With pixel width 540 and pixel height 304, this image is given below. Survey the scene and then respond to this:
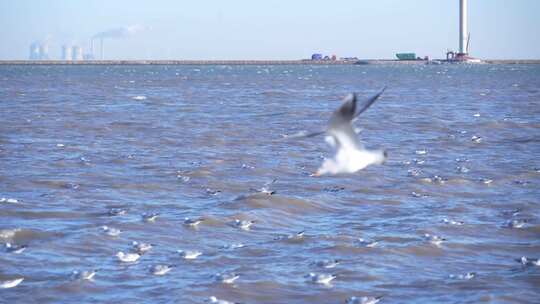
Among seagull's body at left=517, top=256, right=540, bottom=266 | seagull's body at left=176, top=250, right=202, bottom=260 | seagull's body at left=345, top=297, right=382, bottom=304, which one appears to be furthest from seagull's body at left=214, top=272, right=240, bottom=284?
seagull's body at left=517, top=256, right=540, bottom=266

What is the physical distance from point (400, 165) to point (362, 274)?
380 inches

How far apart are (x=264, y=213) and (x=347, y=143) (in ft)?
30.8

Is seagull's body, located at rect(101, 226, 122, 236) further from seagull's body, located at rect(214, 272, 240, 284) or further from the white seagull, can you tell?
the white seagull

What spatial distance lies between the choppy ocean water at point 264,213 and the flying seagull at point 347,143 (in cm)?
476

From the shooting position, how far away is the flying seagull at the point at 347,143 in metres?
6.12

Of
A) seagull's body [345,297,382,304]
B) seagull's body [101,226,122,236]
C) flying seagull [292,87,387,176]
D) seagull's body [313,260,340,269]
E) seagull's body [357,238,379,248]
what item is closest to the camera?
flying seagull [292,87,387,176]

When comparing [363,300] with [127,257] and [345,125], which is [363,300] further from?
[345,125]

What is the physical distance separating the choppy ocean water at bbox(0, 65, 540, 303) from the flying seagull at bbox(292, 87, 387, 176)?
4761 millimetres

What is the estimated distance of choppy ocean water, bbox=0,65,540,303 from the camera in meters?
11.4

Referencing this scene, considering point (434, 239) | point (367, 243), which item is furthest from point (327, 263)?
point (434, 239)

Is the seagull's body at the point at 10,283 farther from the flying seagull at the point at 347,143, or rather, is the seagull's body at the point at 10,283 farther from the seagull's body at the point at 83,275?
the flying seagull at the point at 347,143

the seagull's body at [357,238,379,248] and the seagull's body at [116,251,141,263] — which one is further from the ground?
the seagull's body at [116,251,141,263]

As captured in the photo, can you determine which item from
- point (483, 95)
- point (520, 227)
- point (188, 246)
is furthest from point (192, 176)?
point (483, 95)

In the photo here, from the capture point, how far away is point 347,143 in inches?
252
